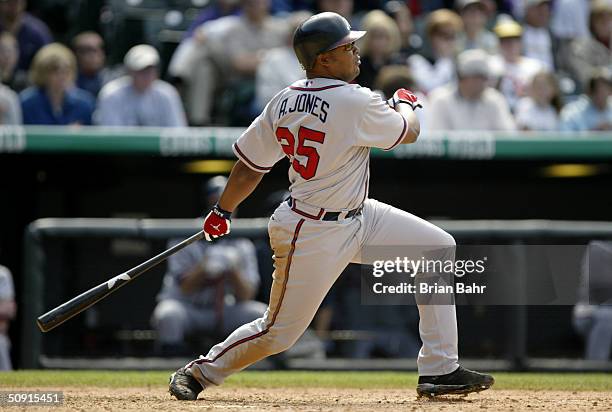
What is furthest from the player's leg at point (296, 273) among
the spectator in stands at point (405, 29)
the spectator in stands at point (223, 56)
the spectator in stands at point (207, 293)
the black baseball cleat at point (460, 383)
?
the spectator in stands at point (405, 29)

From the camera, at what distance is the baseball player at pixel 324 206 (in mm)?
4430

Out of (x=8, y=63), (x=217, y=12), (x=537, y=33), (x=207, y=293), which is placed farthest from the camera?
(x=537, y=33)

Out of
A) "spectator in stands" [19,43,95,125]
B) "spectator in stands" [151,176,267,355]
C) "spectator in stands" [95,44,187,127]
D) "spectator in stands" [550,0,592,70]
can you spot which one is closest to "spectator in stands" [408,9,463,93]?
"spectator in stands" [550,0,592,70]

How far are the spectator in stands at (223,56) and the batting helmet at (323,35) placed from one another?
450 centimetres

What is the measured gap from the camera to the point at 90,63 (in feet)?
30.2

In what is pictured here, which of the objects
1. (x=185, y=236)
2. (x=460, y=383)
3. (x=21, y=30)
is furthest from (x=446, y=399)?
(x=21, y=30)

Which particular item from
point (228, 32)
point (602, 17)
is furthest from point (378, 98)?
point (602, 17)

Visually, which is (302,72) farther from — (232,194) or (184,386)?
(184,386)

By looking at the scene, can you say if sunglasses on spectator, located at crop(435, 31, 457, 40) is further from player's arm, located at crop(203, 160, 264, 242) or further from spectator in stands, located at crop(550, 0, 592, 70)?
player's arm, located at crop(203, 160, 264, 242)

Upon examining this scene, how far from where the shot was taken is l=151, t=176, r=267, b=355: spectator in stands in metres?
7.15

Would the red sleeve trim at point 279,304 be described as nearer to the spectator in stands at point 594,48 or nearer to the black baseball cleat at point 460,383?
the black baseball cleat at point 460,383

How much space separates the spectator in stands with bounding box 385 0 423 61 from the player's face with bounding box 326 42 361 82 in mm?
5128

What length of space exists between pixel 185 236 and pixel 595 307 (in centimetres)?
264

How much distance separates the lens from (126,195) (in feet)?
28.3
